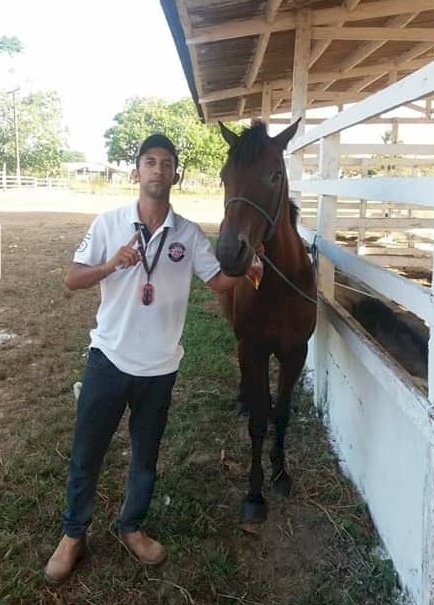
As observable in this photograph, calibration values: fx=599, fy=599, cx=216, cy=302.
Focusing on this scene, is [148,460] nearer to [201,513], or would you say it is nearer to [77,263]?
[201,513]

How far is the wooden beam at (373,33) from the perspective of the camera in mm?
6047

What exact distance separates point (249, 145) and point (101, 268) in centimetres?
81

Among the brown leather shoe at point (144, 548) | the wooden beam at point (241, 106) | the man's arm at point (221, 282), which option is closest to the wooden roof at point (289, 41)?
the wooden beam at point (241, 106)

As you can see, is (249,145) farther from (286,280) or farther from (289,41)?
(289,41)

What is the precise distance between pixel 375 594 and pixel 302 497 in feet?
2.49

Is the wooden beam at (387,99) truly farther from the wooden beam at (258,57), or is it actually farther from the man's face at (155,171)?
the wooden beam at (258,57)

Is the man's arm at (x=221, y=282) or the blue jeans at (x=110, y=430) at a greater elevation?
the man's arm at (x=221, y=282)

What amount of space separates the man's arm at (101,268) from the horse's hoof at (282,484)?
147cm

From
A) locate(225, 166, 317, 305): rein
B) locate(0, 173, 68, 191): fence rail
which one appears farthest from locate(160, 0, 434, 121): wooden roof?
locate(0, 173, 68, 191): fence rail

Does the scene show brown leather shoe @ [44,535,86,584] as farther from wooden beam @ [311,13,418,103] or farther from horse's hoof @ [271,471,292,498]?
wooden beam @ [311,13,418,103]

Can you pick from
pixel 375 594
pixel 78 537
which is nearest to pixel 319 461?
pixel 375 594

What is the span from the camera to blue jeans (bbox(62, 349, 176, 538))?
7.79 ft

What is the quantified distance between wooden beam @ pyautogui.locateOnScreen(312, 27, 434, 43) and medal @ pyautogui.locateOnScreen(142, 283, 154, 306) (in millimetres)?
4680

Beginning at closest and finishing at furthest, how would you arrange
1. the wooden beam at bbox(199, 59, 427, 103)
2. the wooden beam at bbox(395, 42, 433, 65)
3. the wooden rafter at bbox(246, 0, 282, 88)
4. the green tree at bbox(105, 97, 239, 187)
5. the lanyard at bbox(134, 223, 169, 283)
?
the lanyard at bbox(134, 223, 169, 283)
the wooden rafter at bbox(246, 0, 282, 88)
the wooden beam at bbox(395, 42, 433, 65)
the wooden beam at bbox(199, 59, 427, 103)
the green tree at bbox(105, 97, 239, 187)
